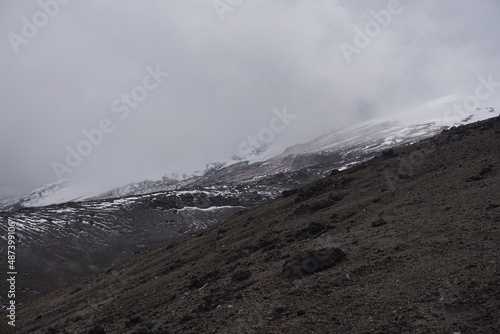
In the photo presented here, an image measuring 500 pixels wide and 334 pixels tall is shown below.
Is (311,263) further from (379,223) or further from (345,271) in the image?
(379,223)

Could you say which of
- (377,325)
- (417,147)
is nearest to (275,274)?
(377,325)

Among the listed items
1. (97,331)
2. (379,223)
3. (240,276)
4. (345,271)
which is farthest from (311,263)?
(97,331)

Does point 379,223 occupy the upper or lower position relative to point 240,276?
lower

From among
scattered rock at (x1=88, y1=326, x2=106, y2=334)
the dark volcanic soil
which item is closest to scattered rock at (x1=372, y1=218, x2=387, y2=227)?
the dark volcanic soil

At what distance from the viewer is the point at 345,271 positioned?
17078 millimetres

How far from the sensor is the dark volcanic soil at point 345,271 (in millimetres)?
13227

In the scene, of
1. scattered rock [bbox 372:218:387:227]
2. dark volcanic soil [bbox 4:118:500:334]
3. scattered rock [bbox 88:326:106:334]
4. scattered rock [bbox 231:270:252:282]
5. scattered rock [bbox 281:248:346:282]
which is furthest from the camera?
scattered rock [bbox 372:218:387:227]

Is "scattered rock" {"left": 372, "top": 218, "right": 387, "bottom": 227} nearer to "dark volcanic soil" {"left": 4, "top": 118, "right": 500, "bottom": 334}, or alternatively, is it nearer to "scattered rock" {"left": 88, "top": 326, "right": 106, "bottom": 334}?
"dark volcanic soil" {"left": 4, "top": 118, "right": 500, "bottom": 334}

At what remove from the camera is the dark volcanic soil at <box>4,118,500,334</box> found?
13227 mm

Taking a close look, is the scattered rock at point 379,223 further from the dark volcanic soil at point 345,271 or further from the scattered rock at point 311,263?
the scattered rock at point 311,263

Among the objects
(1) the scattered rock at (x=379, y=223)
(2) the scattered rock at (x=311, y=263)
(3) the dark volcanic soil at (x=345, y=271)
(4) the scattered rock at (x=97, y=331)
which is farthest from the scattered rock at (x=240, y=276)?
(1) the scattered rock at (x=379, y=223)

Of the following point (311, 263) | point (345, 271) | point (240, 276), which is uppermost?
point (240, 276)

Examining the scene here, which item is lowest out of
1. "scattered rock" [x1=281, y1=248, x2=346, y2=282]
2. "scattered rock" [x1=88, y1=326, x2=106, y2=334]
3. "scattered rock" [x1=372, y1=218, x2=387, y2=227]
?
"scattered rock" [x1=372, y1=218, x2=387, y2=227]

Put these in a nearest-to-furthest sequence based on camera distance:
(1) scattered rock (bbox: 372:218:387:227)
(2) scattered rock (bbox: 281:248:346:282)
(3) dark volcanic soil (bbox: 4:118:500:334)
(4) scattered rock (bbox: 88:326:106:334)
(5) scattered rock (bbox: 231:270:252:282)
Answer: (3) dark volcanic soil (bbox: 4:118:500:334) < (2) scattered rock (bbox: 281:248:346:282) < (4) scattered rock (bbox: 88:326:106:334) < (5) scattered rock (bbox: 231:270:252:282) < (1) scattered rock (bbox: 372:218:387:227)
